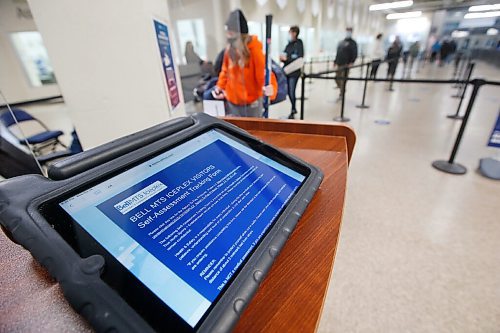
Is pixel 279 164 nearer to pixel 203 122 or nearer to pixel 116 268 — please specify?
pixel 203 122

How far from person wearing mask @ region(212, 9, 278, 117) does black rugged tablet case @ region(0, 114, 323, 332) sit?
170 centimetres

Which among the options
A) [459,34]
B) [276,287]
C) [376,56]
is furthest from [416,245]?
[376,56]

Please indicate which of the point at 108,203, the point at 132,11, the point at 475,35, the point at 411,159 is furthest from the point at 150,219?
the point at 475,35

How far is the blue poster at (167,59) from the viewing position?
1643 mm

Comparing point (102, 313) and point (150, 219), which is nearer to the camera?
point (102, 313)

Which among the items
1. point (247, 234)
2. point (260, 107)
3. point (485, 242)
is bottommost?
point (485, 242)

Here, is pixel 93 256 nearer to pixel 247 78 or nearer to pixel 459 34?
pixel 247 78

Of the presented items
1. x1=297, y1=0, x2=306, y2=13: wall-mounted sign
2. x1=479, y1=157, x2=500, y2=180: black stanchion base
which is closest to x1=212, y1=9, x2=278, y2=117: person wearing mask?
x1=479, y1=157, x2=500, y2=180: black stanchion base

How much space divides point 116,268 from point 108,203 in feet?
0.33

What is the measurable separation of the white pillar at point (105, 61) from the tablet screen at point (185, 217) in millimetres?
1310

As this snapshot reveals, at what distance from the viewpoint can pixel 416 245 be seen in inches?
55.3

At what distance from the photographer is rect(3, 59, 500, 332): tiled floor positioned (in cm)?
104

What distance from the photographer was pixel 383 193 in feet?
6.25

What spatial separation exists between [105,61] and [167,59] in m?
0.48
